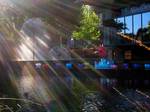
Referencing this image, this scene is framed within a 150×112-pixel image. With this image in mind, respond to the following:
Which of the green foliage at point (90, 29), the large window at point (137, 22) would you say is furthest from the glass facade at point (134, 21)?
the green foliage at point (90, 29)

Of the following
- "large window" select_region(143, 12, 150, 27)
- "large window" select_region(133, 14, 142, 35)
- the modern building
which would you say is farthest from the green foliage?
"large window" select_region(143, 12, 150, 27)

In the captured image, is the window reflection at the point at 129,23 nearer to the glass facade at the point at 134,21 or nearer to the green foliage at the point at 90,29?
the glass facade at the point at 134,21

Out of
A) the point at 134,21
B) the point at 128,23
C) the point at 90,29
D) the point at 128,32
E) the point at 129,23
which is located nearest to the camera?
the point at 134,21

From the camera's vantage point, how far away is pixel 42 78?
121ft

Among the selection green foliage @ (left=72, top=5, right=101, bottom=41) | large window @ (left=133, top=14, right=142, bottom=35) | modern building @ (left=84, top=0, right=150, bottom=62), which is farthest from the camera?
green foliage @ (left=72, top=5, right=101, bottom=41)

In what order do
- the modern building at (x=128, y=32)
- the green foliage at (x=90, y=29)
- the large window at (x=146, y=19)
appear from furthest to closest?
the green foliage at (x=90, y=29) < the modern building at (x=128, y=32) < the large window at (x=146, y=19)

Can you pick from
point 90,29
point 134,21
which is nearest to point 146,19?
point 134,21

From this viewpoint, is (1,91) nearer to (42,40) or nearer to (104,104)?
(104,104)

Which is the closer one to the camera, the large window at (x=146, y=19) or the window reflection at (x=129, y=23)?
the large window at (x=146, y=19)

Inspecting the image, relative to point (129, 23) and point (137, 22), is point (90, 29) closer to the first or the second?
point (129, 23)

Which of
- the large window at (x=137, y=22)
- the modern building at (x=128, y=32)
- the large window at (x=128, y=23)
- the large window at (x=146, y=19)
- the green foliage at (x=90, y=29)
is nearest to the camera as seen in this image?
the large window at (x=146, y=19)

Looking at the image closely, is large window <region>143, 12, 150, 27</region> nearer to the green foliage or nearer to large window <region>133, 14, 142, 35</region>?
large window <region>133, 14, 142, 35</region>

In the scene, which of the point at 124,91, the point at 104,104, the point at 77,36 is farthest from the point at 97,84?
the point at 77,36

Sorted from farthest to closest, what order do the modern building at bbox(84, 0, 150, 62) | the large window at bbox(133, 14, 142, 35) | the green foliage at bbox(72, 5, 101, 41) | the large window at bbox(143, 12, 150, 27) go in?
the green foliage at bbox(72, 5, 101, 41), the large window at bbox(133, 14, 142, 35), the modern building at bbox(84, 0, 150, 62), the large window at bbox(143, 12, 150, 27)
